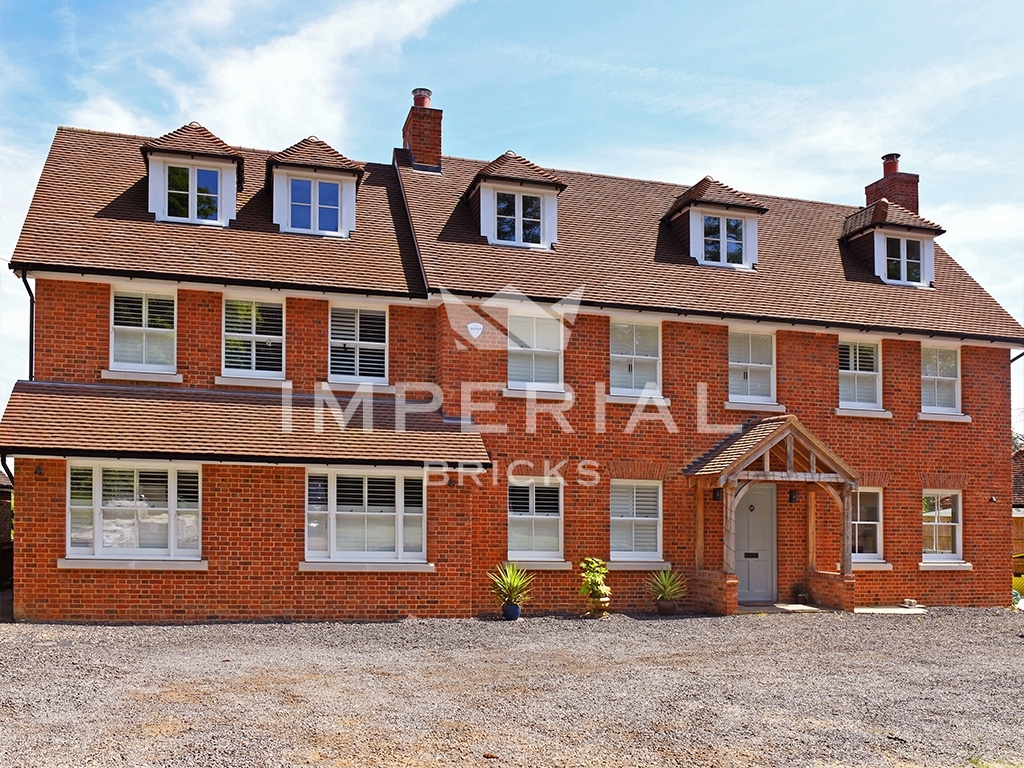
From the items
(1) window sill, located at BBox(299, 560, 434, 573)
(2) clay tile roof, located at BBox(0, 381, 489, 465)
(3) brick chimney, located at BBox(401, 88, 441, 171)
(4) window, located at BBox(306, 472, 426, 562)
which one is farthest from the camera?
(3) brick chimney, located at BBox(401, 88, 441, 171)

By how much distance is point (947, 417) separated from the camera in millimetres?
21531

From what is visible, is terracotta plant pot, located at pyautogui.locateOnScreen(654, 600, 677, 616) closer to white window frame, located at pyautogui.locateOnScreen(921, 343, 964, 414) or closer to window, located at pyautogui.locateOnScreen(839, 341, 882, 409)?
window, located at pyautogui.locateOnScreen(839, 341, 882, 409)

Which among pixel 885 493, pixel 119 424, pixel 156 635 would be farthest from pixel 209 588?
pixel 885 493

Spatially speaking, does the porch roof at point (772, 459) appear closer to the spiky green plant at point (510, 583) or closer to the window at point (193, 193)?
the spiky green plant at point (510, 583)

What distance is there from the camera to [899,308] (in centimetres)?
2184

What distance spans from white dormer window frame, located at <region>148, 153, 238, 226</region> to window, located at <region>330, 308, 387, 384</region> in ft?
9.86

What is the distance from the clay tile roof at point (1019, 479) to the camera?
30325mm

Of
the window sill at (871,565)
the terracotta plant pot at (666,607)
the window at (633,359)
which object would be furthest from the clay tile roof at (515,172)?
the window sill at (871,565)

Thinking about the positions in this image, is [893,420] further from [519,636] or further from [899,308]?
[519,636]

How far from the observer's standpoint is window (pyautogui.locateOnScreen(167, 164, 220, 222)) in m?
19.2

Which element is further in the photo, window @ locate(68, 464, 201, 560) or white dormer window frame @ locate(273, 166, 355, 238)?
white dormer window frame @ locate(273, 166, 355, 238)

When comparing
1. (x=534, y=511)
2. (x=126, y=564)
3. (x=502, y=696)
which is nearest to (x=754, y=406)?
(x=534, y=511)

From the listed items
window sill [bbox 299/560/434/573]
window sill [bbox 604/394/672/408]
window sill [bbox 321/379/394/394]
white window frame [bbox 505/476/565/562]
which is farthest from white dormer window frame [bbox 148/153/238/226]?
window sill [bbox 604/394/672/408]

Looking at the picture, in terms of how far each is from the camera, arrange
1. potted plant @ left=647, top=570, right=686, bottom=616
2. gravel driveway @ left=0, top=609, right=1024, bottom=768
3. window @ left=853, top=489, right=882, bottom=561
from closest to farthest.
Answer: gravel driveway @ left=0, top=609, right=1024, bottom=768
potted plant @ left=647, top=570, right=686, bottom=616
window @ left=853, top=489, right=882, bottom=561
